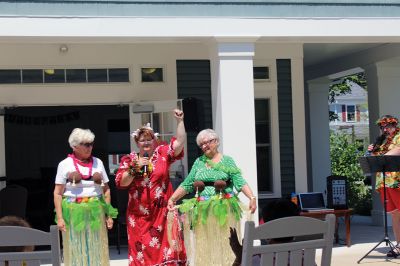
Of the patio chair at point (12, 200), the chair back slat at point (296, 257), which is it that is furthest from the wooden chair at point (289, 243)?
the patio chair at point (12, 200)

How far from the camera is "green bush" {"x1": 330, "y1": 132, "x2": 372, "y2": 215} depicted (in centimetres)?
1312

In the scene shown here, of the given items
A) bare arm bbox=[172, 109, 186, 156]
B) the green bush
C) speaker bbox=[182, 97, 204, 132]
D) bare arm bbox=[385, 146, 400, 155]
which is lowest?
the green bush

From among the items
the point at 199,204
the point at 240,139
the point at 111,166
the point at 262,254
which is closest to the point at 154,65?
the point at 111,166

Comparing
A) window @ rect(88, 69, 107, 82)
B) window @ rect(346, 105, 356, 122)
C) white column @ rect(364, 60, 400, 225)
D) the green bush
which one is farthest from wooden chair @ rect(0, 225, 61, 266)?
window @ rect(346, 105, 356, 122)

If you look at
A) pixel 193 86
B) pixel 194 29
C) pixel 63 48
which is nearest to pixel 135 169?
pixel 194 29

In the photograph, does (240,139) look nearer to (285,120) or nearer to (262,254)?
(285,120)

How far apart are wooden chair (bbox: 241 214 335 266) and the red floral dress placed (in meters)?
2.40

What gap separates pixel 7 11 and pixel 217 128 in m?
2.59

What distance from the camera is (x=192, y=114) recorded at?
9.27 metres

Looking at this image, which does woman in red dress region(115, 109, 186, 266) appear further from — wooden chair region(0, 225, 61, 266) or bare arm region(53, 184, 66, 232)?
wooden chair region(0, 225, 61, 266)

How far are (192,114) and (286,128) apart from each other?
193 cm

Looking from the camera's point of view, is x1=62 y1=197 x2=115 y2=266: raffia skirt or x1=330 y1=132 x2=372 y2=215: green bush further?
x1=330 y1=132 x2=372 y2=215: green bush

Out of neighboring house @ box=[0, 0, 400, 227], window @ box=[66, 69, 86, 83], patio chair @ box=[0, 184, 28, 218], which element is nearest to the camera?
neighboring house @ box=[0, 0, 400, 227]

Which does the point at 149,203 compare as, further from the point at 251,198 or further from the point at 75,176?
the point at 251,198
